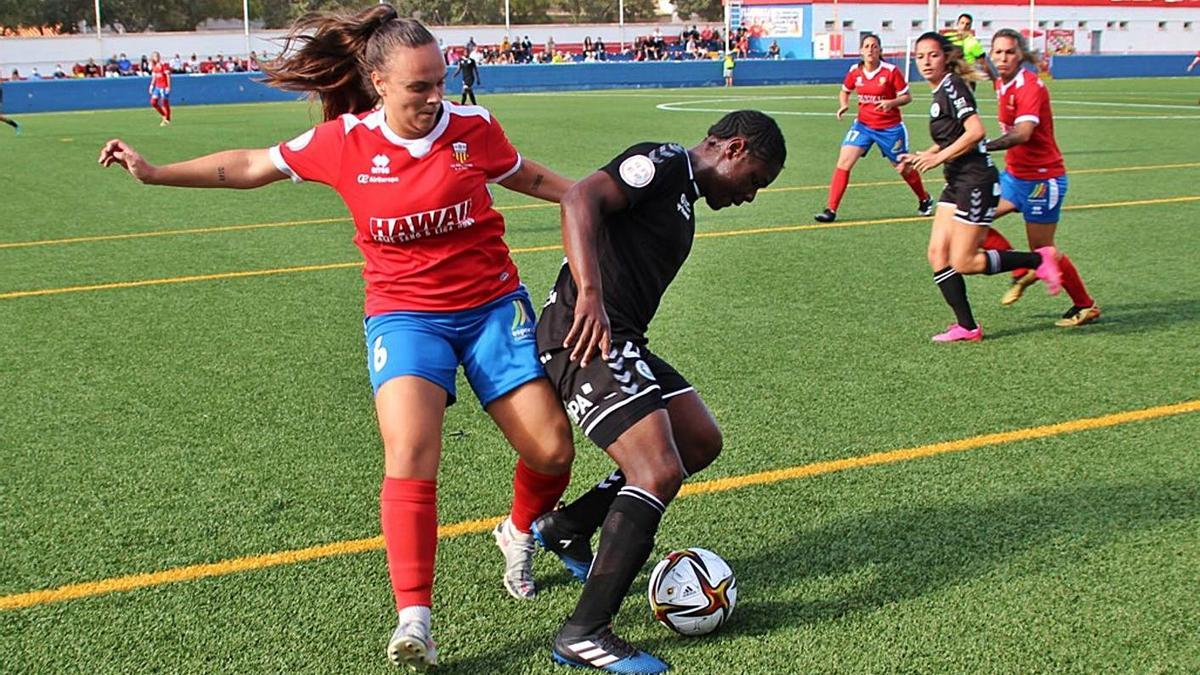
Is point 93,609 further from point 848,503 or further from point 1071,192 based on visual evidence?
point 1071,192

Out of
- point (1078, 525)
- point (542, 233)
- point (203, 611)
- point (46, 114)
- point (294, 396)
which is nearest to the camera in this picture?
point (203, 611)

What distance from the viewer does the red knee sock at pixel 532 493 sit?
3965mm

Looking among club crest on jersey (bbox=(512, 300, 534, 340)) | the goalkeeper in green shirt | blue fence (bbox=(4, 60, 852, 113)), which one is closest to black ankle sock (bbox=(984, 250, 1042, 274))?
the goalkeeper in green shirt

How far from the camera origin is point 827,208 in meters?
12.7

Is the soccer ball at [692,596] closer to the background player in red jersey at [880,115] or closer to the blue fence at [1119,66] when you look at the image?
the background player in red jersey at [880,115]

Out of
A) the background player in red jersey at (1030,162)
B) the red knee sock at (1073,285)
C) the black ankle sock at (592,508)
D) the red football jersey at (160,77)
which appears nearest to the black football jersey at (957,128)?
the background player in red jersey at (1030,162)

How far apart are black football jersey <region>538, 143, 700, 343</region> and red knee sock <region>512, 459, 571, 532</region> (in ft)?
1.65

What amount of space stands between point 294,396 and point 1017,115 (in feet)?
17.5

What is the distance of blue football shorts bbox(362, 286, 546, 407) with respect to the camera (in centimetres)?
359

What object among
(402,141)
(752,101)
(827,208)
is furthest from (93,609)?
(752,101)

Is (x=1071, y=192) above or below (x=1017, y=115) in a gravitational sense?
below

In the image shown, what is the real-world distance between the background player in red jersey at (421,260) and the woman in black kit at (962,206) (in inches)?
174

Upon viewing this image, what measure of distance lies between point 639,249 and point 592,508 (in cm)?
97

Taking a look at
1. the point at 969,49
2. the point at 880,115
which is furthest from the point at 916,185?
the point at 969,49
